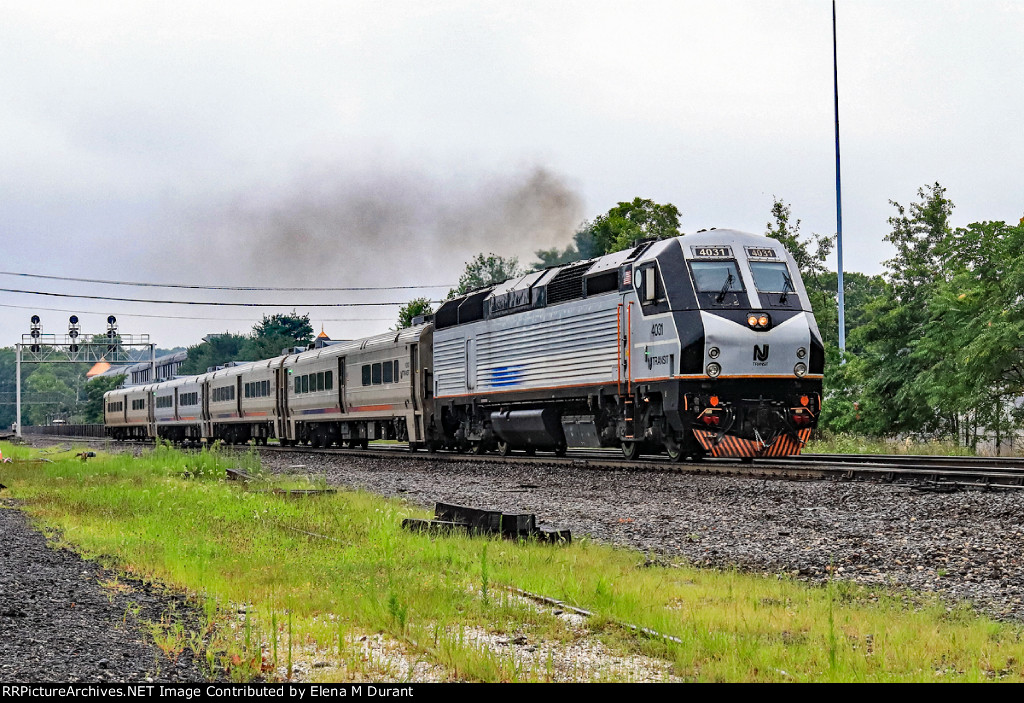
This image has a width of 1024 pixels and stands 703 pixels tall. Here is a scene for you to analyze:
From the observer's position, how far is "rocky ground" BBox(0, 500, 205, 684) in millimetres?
5000

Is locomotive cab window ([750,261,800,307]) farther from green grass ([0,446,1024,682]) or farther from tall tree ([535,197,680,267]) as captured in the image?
tall tree ([535,197,680,267])

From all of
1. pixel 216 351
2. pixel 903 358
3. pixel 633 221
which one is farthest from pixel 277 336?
pixel 903 358

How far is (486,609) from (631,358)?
1249 cm

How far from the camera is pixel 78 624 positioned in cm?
616

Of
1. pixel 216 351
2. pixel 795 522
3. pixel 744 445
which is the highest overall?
pixel 216 351

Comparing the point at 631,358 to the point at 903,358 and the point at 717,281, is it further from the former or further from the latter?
the point at 903,358

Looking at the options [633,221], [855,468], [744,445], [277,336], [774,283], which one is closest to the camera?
[855,468]

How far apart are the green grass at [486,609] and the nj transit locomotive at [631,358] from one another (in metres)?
7.91

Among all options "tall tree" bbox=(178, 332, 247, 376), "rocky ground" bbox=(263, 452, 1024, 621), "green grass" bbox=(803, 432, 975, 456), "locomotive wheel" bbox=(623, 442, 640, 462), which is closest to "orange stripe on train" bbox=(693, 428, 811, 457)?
"rocky ground" bbox=(263, 452, 1024, 621)

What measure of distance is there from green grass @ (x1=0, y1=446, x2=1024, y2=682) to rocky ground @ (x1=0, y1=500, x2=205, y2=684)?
0.65ft

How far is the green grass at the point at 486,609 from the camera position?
17.0 ft

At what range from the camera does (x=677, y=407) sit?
1730 cm

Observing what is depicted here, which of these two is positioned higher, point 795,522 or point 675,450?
point 675,450
